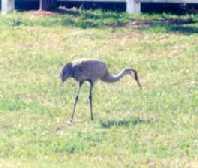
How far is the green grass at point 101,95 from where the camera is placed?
438 inches

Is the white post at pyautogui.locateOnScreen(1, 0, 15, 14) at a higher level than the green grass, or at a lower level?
higher

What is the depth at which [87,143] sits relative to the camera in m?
11.5

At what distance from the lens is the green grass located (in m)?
11.1

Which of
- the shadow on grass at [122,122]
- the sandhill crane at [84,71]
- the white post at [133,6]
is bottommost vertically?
the shadow on grass at [122,122]

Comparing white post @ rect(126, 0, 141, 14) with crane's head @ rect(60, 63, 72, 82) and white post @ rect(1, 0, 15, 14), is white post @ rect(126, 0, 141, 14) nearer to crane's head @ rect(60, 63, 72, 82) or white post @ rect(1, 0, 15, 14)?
white post @ rect(1, 0, 15, 14)

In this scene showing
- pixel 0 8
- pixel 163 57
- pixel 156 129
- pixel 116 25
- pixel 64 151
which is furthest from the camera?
pixel 0 8

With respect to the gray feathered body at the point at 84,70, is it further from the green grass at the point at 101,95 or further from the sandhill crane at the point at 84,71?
the green grass at the point at 101,95

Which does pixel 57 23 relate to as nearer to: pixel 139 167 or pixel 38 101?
pixel 38 101

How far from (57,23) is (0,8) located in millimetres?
2847

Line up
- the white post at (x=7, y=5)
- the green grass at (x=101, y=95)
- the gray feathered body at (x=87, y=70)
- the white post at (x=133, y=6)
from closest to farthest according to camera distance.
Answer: the green grass at (x=101, y=95) < the gray feathered body at (x=87, y=70) < the white post at (x=133, y=6) < the white post at (x=7, y=5)

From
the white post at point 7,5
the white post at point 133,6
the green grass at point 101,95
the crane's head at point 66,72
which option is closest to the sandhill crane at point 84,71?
the crane's head at point 66,72

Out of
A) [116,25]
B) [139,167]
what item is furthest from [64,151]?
[116,25]

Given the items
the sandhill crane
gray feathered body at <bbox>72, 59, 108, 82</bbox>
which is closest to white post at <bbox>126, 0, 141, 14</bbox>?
the sandhill crane

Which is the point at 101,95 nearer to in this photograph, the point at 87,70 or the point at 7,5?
the point at 87,70
